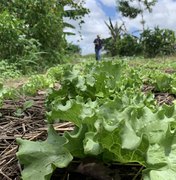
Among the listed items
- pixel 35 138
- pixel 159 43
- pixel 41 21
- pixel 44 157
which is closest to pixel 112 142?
pixel 44 157

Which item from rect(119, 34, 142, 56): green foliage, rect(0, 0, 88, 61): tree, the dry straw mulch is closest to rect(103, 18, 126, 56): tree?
rect(119, 34, 142, 56): green foliage

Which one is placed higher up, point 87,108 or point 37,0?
point 37,0

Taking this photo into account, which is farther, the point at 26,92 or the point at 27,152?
the point at 26,92

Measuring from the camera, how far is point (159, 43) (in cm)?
2862

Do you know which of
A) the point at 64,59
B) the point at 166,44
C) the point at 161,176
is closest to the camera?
the point at 161,176

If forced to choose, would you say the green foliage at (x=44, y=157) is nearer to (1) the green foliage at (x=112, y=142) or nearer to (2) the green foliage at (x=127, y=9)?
(1) the green foliage at (x=112, y=142)

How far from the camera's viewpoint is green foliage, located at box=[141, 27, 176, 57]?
28.3 metres

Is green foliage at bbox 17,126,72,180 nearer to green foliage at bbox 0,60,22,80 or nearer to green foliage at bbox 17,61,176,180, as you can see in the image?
green foliage at bbox 17,61,176,180

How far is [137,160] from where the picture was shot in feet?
5.27

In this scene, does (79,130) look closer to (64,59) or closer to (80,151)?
(80,151)

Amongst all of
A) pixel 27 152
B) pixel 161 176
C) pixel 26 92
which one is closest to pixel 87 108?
pixel 27 152

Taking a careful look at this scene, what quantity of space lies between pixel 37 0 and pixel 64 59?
2.42 metres

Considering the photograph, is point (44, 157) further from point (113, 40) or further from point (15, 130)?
point (113, 40)

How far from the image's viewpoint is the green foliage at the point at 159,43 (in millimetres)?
28266
